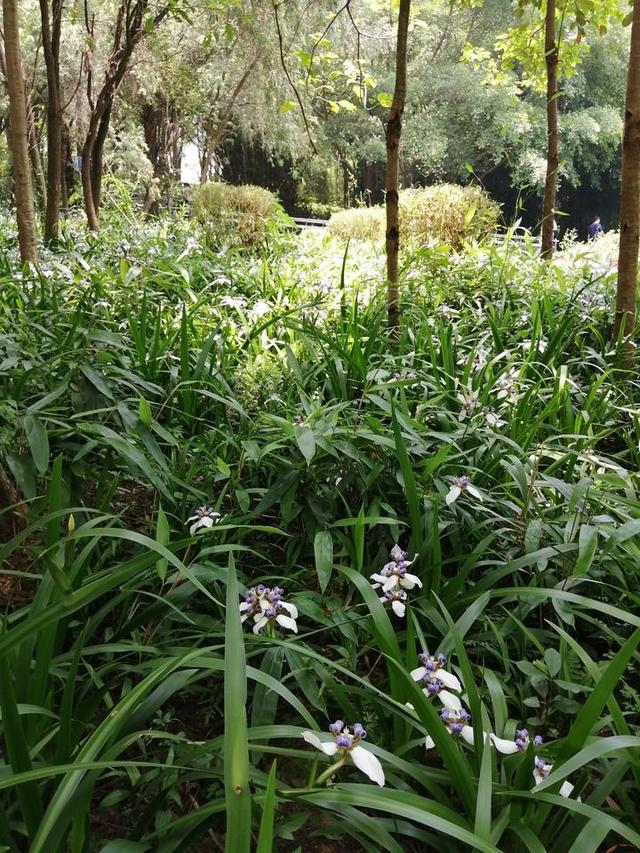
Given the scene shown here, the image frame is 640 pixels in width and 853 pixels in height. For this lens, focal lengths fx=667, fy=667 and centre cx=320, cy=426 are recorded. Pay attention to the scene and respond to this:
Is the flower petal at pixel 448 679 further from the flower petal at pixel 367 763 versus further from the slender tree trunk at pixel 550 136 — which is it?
the slender tree trunk at pixel 550 136

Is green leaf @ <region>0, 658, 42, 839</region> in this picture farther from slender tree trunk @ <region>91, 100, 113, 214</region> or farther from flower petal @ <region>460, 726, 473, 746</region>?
slender tree trunk @ <region>91, 100, 113, 214</region>

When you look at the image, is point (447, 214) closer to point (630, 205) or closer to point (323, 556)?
point (630, 205)

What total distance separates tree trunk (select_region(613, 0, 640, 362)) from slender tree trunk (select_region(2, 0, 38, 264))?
2624 mm

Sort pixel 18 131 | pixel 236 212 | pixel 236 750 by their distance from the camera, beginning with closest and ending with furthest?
pixel 236 750 → pixel 18 131 → pixel 236 212

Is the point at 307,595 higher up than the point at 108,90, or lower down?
lower down

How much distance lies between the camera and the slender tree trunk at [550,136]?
174 inches

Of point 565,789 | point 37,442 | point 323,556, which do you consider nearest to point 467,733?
point 565,789

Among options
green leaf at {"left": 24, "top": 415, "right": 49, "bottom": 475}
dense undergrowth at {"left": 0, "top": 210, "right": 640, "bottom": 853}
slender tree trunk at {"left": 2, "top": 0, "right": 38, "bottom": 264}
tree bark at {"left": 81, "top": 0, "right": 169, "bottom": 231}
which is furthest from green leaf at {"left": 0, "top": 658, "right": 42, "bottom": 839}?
tree bark at {"left": 81, "top": 0, "right": 169, "bottom": 231}

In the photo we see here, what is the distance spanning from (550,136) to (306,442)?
4057mm

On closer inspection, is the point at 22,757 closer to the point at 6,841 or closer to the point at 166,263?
the point at 6,841

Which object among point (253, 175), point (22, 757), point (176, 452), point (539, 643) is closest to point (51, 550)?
point (22, 757)

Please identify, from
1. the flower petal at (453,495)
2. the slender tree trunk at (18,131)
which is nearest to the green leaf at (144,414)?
the flower petal at (453,495)

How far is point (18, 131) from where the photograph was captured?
3.12 meters

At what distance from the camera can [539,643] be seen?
1.39m
